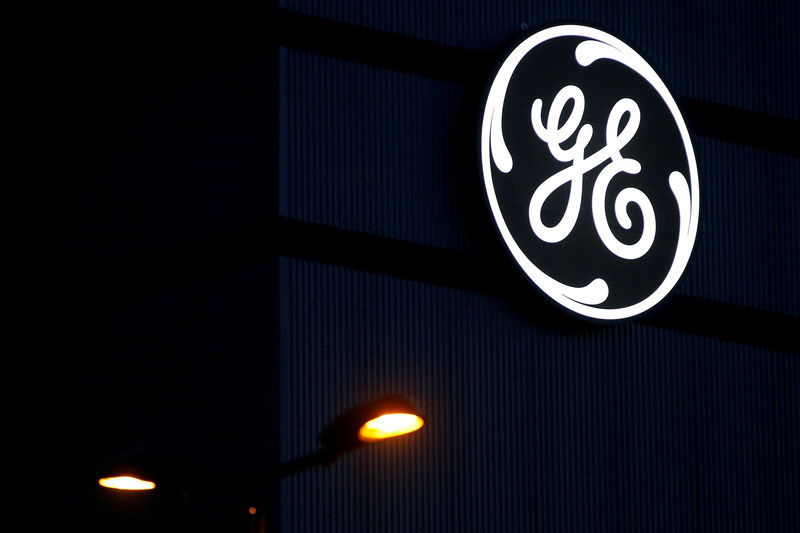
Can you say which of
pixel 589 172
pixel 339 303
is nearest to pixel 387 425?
pixel 339 303

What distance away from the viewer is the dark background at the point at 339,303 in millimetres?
15609

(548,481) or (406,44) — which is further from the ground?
(406,44)

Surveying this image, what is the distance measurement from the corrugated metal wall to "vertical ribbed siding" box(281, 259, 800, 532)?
23 millimetres

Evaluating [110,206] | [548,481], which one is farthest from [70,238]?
[548,481]

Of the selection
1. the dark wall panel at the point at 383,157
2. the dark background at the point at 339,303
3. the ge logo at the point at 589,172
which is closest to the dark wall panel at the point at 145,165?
the dark background at the point at 339,303

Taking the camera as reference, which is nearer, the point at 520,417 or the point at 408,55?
the point at 520,417

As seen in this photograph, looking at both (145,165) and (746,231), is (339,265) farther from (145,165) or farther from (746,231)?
(746,231)

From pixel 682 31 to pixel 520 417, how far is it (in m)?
5.96

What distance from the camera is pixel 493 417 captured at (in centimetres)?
1644

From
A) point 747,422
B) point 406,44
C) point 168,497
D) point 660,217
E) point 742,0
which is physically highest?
point 742,0

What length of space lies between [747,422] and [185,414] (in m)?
6.96

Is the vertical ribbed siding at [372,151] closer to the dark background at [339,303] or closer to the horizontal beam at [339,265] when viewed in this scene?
the dark background at [339,303]

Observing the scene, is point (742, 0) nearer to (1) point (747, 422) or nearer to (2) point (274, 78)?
(1) point (747, 422)

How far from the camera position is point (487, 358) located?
1658 cm
